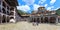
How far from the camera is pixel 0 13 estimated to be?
2825cm

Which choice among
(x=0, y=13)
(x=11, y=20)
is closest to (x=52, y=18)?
(x=11, y=20)

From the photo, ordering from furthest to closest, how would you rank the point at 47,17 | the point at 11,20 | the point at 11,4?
the point at 11,4, the point at 11,20, the point at 47,17

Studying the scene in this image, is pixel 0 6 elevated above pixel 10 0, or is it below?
below

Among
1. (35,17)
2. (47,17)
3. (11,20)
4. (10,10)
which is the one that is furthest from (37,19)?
(10,10)

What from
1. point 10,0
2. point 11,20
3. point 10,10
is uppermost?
point 10,0

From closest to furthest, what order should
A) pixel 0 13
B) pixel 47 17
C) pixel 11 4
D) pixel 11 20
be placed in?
1. pixel 0 13
2. pixel 47 17
3. pixel 11 20
4. pixel 11 4

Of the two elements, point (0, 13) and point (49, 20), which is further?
point (49, 20)

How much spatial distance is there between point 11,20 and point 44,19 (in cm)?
999

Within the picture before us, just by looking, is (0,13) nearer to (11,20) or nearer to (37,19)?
(11,20)

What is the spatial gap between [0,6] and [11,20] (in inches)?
375

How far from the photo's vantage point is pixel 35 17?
36.1 m

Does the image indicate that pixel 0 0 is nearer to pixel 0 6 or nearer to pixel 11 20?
pixel 0 6

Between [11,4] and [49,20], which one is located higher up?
[11,4]

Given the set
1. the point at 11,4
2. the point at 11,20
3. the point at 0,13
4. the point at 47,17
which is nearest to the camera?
the point at 0,13
